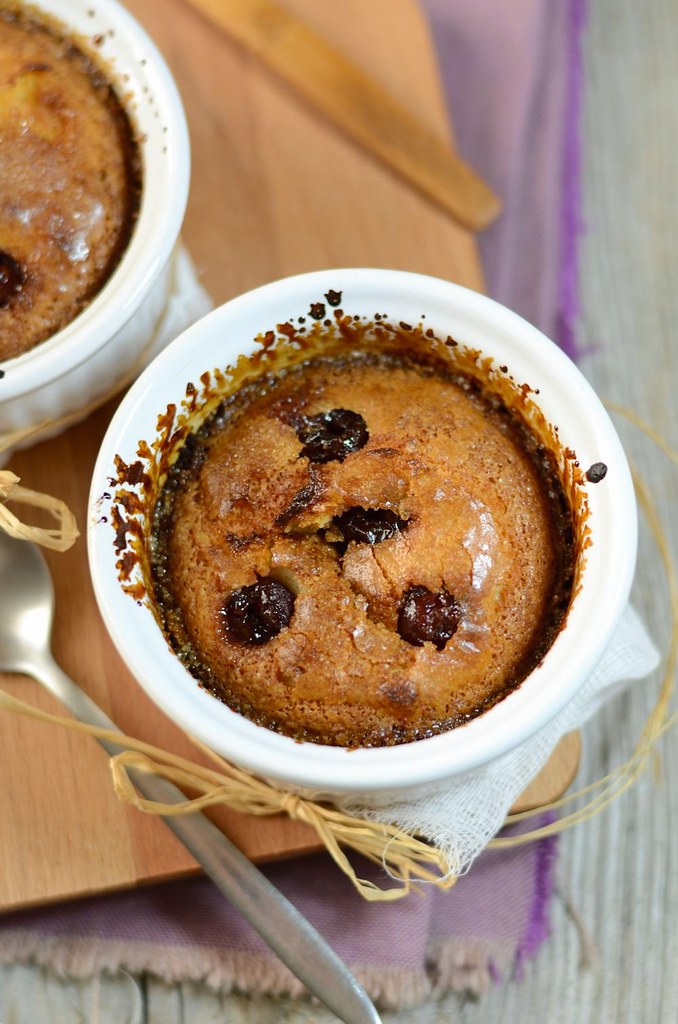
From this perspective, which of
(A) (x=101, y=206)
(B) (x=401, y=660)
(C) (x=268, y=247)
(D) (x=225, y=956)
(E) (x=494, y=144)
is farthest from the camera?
(E) (x=494, y=144)

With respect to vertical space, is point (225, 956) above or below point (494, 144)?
below

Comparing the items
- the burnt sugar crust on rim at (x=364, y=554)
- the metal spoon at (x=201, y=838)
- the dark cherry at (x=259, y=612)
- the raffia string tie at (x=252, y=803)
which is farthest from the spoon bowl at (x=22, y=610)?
the dark cherry at (x=259, y=612)

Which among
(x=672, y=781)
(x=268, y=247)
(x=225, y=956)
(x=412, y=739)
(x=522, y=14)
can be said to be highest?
(x=522, y=14)

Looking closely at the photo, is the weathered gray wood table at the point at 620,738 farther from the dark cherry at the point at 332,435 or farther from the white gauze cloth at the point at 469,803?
the dark cherry at the point at 332,435

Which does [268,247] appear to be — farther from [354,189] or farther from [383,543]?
[383,543]

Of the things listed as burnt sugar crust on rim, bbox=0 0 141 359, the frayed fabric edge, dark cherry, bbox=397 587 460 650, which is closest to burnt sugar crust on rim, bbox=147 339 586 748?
dark cherry, bbox=397 587 460 650

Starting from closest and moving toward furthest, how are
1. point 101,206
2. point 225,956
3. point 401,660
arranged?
point 401,660
point 101,206
point 225,956

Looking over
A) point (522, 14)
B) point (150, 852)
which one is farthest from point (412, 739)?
point (522, 14)

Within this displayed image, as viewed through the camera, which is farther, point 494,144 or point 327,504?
point 494,144
